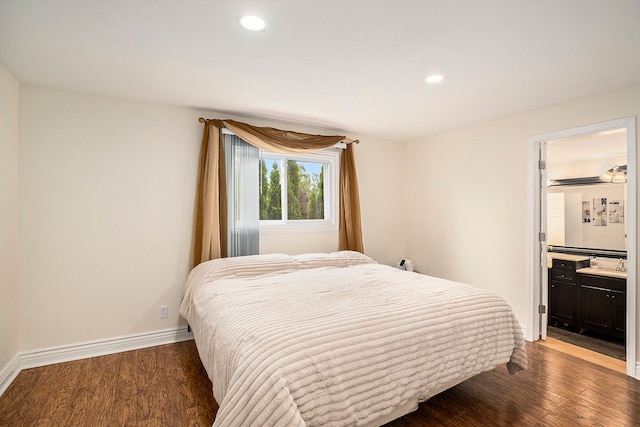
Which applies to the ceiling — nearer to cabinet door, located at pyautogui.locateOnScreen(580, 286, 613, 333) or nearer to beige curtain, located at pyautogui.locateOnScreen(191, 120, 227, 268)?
beige curtain, located at pyautogui.locateOnScreen(191, 120, 227, 268)

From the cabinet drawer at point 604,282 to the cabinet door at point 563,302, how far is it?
170 mm

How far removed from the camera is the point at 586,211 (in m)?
4.43

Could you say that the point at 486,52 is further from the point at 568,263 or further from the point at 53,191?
the point at 53,191

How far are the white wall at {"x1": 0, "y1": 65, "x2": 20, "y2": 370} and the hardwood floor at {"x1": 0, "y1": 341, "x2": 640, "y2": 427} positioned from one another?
0.39 m

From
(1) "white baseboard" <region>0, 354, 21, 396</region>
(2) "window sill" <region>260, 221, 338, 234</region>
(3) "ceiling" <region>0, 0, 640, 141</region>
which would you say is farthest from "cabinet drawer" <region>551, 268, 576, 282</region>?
(1) "white baseboard" <region>0, 354, 21, 396</region>

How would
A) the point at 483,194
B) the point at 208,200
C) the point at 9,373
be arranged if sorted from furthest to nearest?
the point at 483,194 → the point at 208,200 → the point at 9,373

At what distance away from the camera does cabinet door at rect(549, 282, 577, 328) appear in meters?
3.78

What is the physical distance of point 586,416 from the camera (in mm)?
2010

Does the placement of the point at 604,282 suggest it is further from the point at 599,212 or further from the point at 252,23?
the point at 252,23

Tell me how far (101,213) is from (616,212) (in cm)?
603

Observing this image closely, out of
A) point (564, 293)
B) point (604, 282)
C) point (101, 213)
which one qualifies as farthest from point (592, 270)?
point (101, 213)

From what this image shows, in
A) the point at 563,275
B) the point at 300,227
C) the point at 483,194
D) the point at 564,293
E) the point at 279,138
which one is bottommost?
the point at 564,293

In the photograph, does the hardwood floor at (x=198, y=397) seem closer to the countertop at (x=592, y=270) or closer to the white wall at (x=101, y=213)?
the white wall at (x=101, y=213)

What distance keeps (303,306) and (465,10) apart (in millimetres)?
1909
